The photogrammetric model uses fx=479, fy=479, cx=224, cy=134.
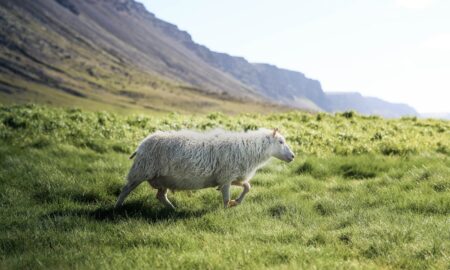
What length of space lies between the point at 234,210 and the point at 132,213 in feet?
6.73

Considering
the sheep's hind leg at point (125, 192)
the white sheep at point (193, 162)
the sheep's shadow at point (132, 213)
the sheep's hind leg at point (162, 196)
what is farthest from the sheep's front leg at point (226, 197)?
the sheep's hind leg at point (125, 192)

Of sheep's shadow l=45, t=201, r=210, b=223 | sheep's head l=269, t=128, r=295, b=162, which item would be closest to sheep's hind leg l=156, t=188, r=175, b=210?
sheep's shadow l=45, t=201, r=210, b=223

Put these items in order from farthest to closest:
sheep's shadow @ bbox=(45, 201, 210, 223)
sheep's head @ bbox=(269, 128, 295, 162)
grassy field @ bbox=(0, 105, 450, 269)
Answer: sheep's head @ bbox=(269, 128, 295, 162)
sheep's shadow @ bbox=(45, 201, 210, 223)
grassy field @ bbox=(0, 105, 450, 269)

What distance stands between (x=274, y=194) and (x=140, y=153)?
324cm

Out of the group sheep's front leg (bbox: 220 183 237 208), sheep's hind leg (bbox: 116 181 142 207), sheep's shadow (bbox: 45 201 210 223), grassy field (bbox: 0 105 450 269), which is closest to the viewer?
grassy field (bbox: 0 105 450 269)

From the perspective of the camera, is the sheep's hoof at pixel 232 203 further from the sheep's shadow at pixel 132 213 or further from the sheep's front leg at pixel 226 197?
the sheep's shadow at pixel 132 213

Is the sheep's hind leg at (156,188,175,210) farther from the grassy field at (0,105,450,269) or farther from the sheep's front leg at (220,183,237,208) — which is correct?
the sheep's front leg at (220,183,237,208)

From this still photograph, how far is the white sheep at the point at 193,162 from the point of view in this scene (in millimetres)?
10125

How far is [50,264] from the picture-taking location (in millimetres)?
6758

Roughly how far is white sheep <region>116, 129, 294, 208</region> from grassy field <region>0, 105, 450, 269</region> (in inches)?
18.7

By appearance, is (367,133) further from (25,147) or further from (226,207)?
(25,147)

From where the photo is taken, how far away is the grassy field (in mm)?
6930

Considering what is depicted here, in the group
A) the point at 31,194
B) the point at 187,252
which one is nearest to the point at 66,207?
the point at 31,194

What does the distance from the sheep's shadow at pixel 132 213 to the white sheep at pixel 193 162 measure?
307 mm
